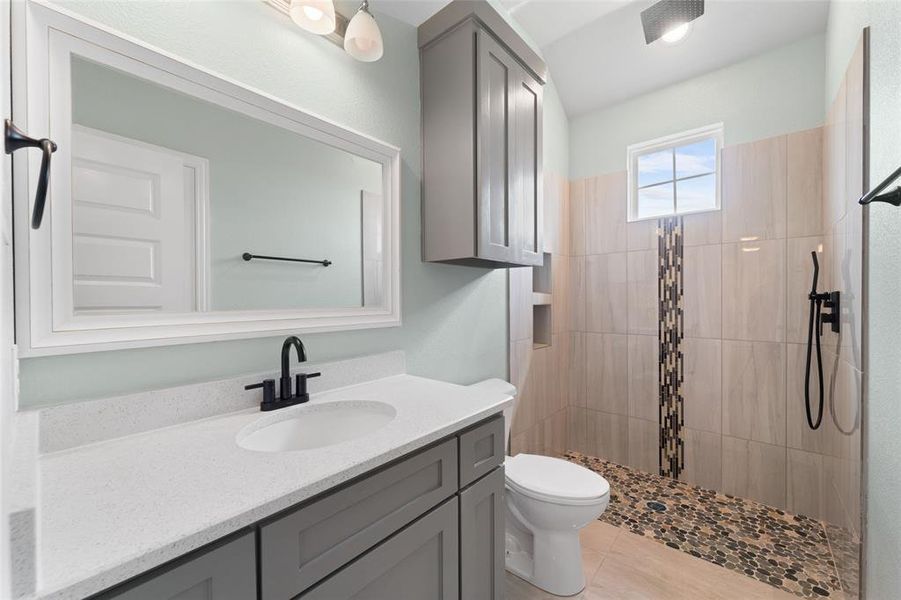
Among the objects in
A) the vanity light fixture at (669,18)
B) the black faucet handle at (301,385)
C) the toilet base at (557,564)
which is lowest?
the toilet base at (557,564)

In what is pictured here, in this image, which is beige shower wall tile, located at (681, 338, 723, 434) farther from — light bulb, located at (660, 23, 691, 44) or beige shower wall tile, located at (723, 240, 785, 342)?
light bulb, located at (660, 23, 691, 44)

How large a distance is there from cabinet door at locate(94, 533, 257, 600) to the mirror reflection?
26.4 inches

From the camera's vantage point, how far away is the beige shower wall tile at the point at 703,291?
2.31 metres

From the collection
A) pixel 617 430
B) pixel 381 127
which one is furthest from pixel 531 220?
pixel 617 430

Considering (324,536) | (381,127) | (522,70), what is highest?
(522,70)

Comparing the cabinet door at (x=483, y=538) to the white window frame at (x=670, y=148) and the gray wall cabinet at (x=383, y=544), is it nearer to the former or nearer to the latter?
the gray wall cabinet at (x=383, y=544)

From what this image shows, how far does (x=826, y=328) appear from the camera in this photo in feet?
6.15

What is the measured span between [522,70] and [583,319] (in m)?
1.75

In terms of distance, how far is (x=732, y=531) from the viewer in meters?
1.96

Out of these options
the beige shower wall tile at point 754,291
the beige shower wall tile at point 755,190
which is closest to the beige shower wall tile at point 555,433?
the beige shower wall tile at point 754,291

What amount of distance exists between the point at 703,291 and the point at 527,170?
1.43 metres

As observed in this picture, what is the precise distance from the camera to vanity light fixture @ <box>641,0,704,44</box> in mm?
1945

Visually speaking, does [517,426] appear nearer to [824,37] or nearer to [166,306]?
[166,306]

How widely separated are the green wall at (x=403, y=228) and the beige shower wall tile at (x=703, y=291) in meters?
1.20
